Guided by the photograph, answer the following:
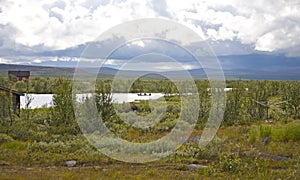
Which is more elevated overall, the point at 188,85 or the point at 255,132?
the point at 188,85

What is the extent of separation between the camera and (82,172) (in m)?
12.6

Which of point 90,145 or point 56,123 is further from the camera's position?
point 56,123

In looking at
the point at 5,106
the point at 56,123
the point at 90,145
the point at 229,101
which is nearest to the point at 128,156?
the point at 90,145

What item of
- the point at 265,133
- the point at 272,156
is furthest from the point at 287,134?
the point at 272,156

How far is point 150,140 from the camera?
1895 centimetres

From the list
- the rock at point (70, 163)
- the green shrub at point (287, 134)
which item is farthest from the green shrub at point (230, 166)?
the green shrub at point (287, 134)

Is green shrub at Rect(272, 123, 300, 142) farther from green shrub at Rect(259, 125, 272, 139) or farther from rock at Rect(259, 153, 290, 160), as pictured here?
rock at Rect(259, 153, 290, 160)

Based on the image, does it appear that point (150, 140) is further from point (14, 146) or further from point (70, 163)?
point (14, 146)

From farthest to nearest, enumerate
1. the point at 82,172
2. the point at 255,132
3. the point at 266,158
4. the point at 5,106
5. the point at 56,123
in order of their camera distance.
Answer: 1. the point at 5,106
2. the point at 56,123
3. the point at 255,132
4. the point at 266,158
5. the point at 82,172

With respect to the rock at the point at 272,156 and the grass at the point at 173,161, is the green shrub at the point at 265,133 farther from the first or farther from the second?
the rock at the point at 272,156

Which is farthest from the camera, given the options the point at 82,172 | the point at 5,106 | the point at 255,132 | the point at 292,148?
the point at 5,106

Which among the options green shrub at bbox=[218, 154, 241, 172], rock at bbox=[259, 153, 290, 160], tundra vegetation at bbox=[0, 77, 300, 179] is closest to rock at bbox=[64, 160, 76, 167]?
tundra vegetation at bbox=[0, 77, 300, 179]

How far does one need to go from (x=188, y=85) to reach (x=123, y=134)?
9.68m

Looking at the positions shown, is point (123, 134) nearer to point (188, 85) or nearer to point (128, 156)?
point (128, 156)
